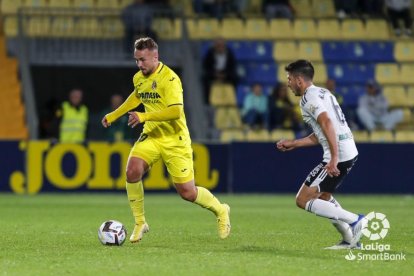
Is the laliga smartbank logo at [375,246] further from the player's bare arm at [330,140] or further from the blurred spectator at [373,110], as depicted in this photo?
the blurred spectator at [373,110]

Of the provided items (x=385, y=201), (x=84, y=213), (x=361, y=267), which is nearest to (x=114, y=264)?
(x=361, y=267)

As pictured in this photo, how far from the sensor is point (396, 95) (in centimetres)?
2441

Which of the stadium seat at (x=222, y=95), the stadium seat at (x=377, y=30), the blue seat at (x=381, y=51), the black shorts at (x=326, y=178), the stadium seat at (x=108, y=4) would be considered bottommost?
the black shorts at (x=326, y=178)

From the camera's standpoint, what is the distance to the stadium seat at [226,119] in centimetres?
2297

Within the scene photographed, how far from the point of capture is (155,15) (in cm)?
2406

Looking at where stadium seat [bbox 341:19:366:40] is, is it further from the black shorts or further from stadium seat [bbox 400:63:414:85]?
the black shorts

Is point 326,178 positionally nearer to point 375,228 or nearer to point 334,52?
point 375,228

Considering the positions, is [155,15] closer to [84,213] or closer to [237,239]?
[84,213]

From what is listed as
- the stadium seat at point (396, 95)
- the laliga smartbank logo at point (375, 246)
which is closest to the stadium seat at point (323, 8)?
the stadium seat at point (396, 95)

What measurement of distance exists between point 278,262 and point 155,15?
15075mm

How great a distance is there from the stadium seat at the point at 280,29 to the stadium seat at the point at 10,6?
5.39 m

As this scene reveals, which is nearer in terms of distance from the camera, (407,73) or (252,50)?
(252,50)

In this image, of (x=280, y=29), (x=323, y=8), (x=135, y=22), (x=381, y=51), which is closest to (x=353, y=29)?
(x=381, y=51)

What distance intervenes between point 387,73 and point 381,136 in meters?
2.41
